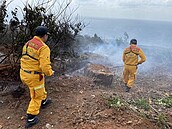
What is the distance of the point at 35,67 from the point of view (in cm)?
418

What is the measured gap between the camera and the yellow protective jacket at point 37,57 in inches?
158

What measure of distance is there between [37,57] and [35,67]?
0.62 feet

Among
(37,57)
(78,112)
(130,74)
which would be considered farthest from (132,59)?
(37,57)

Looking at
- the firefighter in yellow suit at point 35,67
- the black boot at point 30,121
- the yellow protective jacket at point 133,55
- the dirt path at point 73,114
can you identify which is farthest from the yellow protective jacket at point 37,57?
the yellow protective jacket at point 133,55

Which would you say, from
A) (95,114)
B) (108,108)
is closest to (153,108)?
(108,108)

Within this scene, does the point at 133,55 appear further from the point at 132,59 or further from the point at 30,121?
the point at 30,121

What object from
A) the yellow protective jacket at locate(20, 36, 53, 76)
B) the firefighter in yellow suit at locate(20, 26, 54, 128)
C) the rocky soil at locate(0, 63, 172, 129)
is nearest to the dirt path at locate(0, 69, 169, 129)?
the rocky soil at locate(0, 63, 172, 129)

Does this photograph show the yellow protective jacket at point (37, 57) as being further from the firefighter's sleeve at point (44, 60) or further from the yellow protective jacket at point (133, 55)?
the yellow protective jacket at point (133, 55)

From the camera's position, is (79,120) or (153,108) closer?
(79,120)

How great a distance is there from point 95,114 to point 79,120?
14.5 inches

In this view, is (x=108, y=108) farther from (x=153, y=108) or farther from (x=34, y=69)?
(x=34, y=69)

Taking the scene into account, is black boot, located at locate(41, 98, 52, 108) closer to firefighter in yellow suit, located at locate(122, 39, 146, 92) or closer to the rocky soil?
the rocky soil

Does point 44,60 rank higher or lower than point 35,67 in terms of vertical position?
higher

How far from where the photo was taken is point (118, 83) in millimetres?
8508
